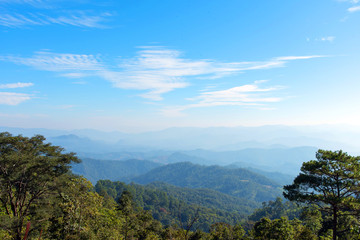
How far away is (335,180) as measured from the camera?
1345 cm

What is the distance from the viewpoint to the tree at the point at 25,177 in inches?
642

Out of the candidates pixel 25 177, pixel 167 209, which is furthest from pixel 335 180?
pixel 167 209

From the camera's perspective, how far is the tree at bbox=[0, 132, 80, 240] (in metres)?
16.3

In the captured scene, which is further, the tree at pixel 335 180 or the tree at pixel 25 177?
the tree at pixel 25 177

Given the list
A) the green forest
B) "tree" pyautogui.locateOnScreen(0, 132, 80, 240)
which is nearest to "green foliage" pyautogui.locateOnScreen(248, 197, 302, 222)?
the green forest

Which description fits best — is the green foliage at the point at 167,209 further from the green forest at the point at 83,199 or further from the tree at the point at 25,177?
the tree at the point at 25,177

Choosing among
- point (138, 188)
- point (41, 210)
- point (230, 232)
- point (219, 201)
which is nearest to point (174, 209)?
point (138, 188)

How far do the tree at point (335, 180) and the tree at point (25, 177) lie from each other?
22107 mm

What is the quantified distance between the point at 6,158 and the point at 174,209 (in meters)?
136

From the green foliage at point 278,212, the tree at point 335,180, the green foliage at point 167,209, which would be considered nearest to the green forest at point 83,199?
the tree at point 335,180

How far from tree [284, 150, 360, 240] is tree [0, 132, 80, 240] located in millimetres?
22107

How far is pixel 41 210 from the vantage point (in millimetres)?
18250

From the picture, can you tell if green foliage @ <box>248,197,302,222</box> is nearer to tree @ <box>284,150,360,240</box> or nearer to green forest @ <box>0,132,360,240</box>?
green forest @ <box>0,132,360,240</box>

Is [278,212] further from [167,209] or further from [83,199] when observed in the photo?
[83,199]
